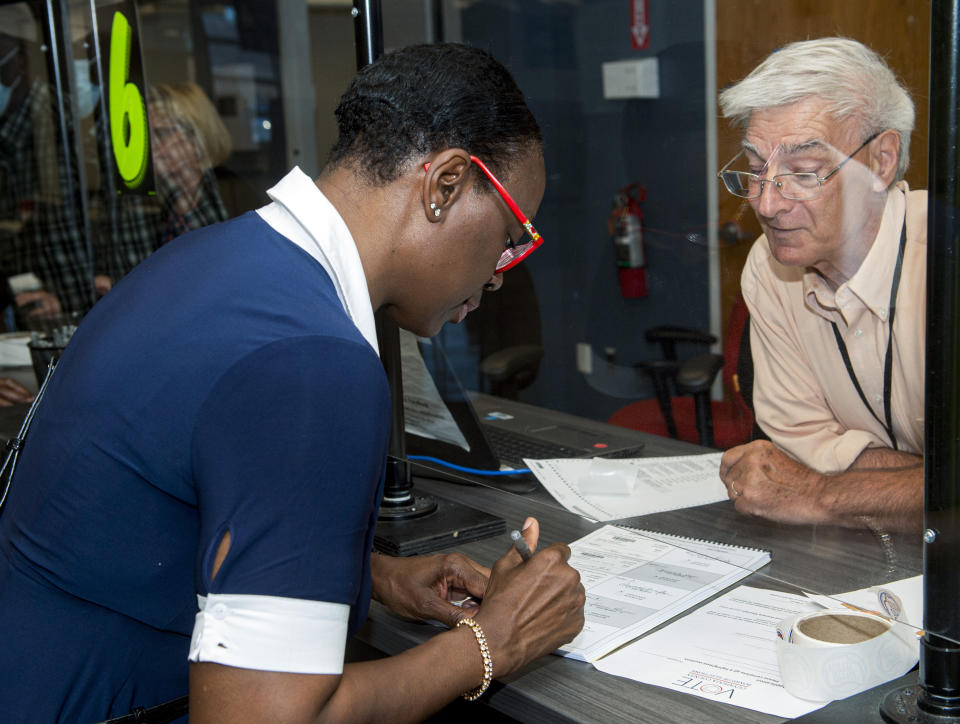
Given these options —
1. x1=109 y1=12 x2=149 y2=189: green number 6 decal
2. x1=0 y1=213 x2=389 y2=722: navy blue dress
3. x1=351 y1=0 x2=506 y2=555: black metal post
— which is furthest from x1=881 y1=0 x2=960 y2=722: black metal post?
x1=109 y1=12 x2=149 y2=189: green number 6 decal

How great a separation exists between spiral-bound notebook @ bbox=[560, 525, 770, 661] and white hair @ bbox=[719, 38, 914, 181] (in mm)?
464

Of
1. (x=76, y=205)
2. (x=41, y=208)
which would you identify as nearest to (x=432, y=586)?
(x=76, y=205)

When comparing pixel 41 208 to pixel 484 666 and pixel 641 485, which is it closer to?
pixel 641 485

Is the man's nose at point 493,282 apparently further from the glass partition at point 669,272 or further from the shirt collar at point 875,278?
the shirt collar at point 875,278

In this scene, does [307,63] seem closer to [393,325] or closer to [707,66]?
[393,325]

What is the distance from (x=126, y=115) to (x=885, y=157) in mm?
1784

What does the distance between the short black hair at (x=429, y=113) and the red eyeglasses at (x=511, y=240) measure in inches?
0.4

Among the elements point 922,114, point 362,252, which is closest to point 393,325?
point 362,252

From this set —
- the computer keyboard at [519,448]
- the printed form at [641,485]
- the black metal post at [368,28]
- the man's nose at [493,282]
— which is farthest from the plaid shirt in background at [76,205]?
the man's nose at [493,282]

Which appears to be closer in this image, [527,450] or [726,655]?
[726,655]

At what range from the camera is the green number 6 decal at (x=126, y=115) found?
218 cm

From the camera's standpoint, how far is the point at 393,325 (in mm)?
1458

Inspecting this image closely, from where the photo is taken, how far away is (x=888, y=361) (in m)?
1.00

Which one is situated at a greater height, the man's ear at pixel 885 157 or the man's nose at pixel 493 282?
the man's ear at pixel 885 157
